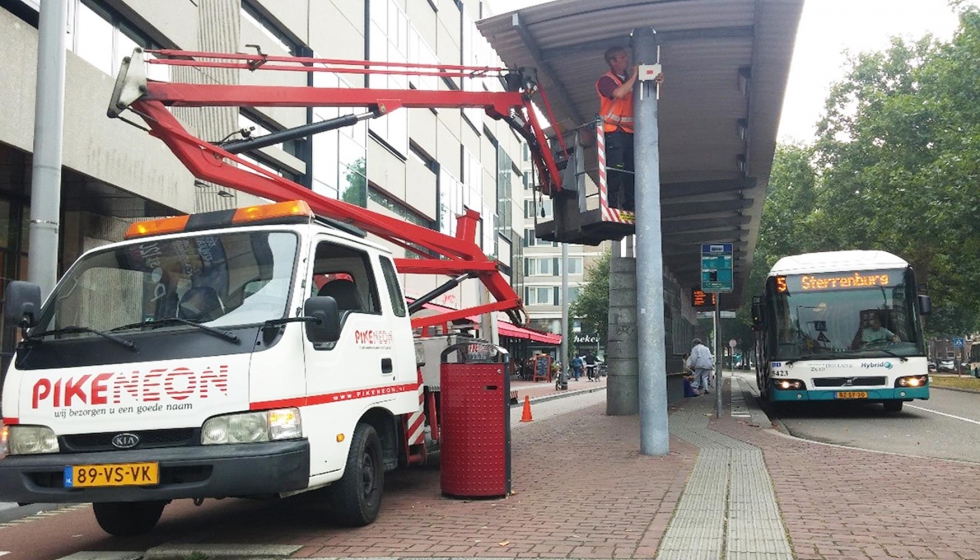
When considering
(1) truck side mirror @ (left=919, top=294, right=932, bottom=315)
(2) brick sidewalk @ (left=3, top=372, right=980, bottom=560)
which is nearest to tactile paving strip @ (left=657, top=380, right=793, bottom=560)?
(2) brick sidewalk @ (left=3, top=372, right=980, bottom=560)

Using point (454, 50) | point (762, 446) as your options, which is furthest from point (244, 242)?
point (454, 50)

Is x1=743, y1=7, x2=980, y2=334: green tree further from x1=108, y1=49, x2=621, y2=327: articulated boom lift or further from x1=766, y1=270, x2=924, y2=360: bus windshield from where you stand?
x1=108, y1=49, x2=621, y2=327: articulated boom lift

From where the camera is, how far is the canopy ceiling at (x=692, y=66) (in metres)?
10.4

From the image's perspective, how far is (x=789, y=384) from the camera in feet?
50.5

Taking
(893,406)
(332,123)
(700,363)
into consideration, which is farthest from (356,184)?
Answer: (332,123)

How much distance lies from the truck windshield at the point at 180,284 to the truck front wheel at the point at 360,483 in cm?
122

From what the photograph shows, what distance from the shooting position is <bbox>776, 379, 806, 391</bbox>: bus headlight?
1533cm

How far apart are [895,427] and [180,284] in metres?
12.1

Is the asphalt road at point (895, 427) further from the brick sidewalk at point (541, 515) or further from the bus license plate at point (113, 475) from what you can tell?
the bus license plate at point (113, 475)

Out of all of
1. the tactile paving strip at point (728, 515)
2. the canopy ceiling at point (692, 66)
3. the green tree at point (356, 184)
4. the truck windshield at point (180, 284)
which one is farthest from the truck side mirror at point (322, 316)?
the green tree at point (356, 184)

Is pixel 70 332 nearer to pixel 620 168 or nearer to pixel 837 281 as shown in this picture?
pixel 620 168

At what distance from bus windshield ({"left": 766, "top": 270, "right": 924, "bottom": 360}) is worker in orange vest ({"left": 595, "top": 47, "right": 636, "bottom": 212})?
5.84m

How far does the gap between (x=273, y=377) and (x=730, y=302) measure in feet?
114

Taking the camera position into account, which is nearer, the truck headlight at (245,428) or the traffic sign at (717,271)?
the truck headlight at (245,428)
